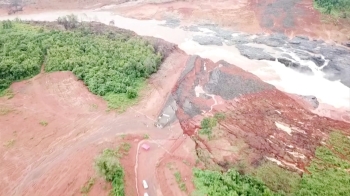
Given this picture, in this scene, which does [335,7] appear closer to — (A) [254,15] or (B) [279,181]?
(A) [254,15]

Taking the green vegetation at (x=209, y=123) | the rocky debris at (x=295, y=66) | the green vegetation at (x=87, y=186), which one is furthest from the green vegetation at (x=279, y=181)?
the rocky debris at (x=295, y=66)

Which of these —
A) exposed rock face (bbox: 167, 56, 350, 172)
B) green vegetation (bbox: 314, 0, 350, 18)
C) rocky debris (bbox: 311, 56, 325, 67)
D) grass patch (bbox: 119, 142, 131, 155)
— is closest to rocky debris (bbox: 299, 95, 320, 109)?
exposed rock face (bbox: 167, 56, 350, 172)

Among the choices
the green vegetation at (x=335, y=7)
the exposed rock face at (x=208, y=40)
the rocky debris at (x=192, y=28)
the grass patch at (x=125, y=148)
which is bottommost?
the grass patch at (x=125, y=148)

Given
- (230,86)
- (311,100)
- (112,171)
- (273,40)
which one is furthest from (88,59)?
(273,40)

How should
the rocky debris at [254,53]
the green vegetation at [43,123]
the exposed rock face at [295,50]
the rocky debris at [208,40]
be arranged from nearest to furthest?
1. the green vegetation at [43,123]
2. the exposed rock face at [295,50]
3. the rocky debris at [254,53]
4. the rocky debris at [208,40]

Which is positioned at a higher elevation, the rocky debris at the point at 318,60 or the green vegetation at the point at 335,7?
the green vegetation at the point at 335,7

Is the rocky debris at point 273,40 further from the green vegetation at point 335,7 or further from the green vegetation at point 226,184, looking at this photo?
the green vegetation at point 226,184
